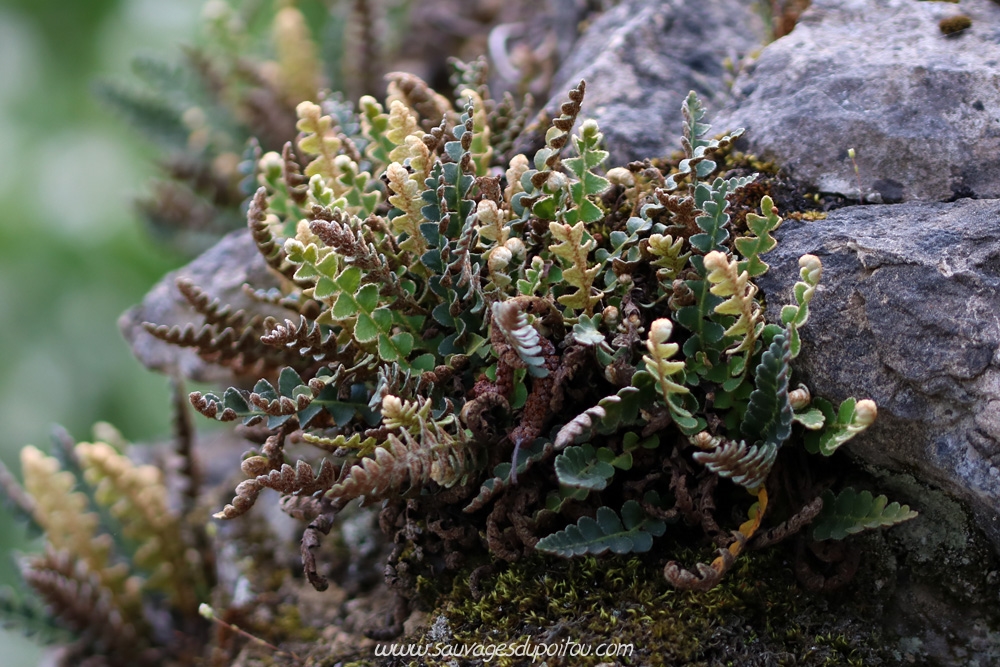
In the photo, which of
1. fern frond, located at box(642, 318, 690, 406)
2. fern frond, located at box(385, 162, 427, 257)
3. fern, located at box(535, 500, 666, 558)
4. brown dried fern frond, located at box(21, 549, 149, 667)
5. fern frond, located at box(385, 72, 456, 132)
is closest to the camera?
fern frond, located at box(642, 318, 690, 406)

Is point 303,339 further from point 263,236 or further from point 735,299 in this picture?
point 735,299

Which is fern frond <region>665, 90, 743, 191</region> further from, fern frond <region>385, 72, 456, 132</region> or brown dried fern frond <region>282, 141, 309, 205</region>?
brown dried fern frond <region>282, 141, 309, 205</region>

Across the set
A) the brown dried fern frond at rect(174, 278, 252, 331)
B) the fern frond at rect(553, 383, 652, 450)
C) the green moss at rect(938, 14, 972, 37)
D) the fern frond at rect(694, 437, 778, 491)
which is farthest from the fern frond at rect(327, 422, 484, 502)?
the green moss at rect(938, 14, 972, 37)

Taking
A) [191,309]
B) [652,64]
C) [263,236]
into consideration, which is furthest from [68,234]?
[652,64]

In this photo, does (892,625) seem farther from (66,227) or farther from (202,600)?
(66,227)

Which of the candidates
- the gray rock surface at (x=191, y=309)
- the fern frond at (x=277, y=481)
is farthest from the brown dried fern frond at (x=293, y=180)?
the fern frond at (x=277, y=481)

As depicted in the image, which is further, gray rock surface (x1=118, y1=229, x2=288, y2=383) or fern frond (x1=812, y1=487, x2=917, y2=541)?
gray rock surface (x1=118, y1=229, x2=288, y2=383)
